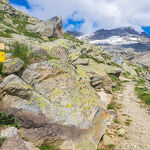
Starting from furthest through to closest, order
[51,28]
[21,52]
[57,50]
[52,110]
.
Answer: [51,28], [57,50], [21,52], [52,110]

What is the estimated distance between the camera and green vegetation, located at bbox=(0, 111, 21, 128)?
316 inches

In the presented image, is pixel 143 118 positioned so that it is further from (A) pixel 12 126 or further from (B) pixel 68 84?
(A) pixel 12 126

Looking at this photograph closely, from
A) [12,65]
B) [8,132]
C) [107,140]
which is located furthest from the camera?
[107,140]

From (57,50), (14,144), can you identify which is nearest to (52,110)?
(14,144)

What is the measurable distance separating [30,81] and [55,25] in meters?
56.2

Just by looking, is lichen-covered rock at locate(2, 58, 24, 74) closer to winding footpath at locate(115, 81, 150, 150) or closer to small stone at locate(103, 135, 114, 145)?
small stone at locate(103, 135, 114, 145)

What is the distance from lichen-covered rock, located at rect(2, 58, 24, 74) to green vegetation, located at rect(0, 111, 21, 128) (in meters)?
2.85

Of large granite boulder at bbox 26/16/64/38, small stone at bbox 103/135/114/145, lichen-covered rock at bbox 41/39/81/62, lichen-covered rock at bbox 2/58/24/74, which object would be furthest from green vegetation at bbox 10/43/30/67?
large granite boulder at bbox 26/16/64/38

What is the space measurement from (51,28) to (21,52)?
5159cm

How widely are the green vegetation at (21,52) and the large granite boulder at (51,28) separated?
48.3 metres

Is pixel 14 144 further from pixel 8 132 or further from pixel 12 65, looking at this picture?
pixel 12 65

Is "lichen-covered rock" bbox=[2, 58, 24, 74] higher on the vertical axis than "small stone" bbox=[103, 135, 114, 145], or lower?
higher

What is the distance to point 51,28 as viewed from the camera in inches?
2345

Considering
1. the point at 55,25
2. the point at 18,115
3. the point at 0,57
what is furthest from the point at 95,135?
the point at 55,25
